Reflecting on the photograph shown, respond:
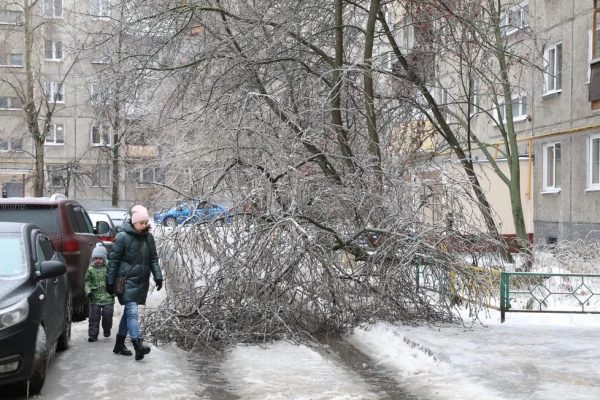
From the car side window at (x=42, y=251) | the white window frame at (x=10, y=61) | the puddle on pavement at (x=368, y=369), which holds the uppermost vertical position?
the white window frame at (x=10, y=61)

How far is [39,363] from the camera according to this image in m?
6.62

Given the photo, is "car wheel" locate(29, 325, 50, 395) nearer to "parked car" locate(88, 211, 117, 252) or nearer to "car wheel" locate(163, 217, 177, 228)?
"car wheel" locate(163, 217, 177, 228)

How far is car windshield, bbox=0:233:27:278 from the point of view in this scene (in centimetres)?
727

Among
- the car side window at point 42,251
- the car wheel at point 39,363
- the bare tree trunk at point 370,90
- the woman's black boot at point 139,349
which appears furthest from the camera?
the bare tree trunk at point 370,90

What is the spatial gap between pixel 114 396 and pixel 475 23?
9700 mm

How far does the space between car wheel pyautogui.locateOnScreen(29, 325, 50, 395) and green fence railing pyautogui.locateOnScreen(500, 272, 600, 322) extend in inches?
237

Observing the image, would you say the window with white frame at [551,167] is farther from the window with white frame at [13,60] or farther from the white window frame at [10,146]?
the window with white frame at [13,60]

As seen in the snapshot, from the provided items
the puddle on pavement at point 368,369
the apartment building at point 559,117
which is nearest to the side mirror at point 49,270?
the puddle on pavement at point 368,369

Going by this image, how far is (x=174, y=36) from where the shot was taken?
1327 centimetres

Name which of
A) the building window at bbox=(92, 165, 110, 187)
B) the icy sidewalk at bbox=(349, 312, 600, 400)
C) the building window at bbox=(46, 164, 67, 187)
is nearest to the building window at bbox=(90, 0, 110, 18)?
the icy sidewalk at bbox=(349, 312, 600, 400)

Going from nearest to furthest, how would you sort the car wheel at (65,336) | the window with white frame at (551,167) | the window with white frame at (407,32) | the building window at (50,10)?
the car wheel at (65,336)
the window with white frame at (407,32)
the window with white frame at (551,167)
the building window at (50,10)

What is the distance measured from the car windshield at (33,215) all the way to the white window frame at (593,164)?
587 inches

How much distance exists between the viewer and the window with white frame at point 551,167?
23078 mm

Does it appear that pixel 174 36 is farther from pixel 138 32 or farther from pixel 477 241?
pixel 477 241
